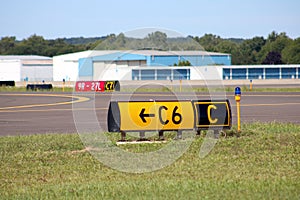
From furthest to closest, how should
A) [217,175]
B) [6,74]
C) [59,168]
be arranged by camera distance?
1. [6,74]
2. [59,168]
3. [217,175]

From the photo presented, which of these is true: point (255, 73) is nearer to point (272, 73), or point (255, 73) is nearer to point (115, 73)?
point (272, 73)

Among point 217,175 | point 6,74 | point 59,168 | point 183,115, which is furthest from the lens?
point 6,74

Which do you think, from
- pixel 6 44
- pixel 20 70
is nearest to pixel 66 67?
pixel 20 70

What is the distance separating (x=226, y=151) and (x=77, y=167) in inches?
131

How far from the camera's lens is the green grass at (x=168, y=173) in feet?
32.0

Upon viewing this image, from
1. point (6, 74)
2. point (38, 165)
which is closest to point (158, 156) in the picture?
point (38, 165)

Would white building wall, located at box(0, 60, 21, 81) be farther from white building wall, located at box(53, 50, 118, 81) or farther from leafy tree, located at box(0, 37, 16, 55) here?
leafy tree, located at box(0, 37, 16, 55)

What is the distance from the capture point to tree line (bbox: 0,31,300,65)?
19906 mm

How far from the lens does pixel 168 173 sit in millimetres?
11531

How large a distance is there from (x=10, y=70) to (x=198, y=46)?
2981 inches

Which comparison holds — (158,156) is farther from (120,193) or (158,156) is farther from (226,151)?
(120,193)

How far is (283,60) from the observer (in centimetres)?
10819

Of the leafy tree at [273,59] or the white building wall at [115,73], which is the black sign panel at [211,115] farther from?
the leafy tree at [273,59]

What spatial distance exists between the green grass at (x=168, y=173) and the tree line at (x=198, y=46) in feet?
15.5
